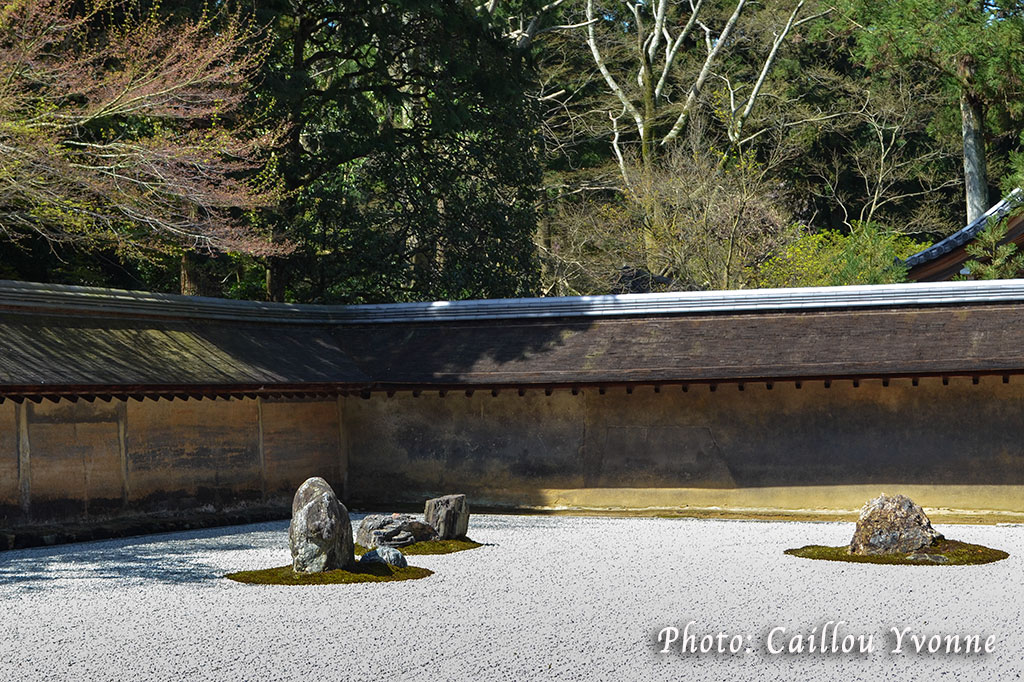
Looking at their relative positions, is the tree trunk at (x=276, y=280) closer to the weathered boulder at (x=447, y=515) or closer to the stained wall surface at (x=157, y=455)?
the stained wall surface at (x=157, y=455)

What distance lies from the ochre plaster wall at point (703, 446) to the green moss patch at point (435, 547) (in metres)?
4.16

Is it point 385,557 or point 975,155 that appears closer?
point 385,557

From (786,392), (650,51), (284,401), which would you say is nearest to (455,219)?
(284,401)

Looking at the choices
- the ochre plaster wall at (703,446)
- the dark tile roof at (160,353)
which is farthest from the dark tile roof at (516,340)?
the ochre plaster wall at (703,446)

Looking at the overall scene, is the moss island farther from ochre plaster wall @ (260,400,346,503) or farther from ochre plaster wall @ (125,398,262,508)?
ochre plaster wall @ (260,400,346,503)

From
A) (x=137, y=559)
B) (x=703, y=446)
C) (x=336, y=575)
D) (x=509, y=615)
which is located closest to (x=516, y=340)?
(x=703, y=446)

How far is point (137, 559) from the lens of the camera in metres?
12.9

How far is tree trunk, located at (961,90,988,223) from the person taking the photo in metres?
27.7

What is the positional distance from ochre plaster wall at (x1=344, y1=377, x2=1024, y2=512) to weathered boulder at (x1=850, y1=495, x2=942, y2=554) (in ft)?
13.8

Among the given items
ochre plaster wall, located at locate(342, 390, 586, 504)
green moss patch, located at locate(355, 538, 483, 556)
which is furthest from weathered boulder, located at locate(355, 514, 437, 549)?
ochre plaster wall, located at locate(342, 390, 586, 504)

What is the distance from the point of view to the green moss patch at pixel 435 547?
13.2m

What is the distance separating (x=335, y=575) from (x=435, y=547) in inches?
90.6

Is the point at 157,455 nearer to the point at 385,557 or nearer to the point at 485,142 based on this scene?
the point at 385,557

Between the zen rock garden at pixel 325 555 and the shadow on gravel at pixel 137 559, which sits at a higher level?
the zen rock garden at pixel 325 555
